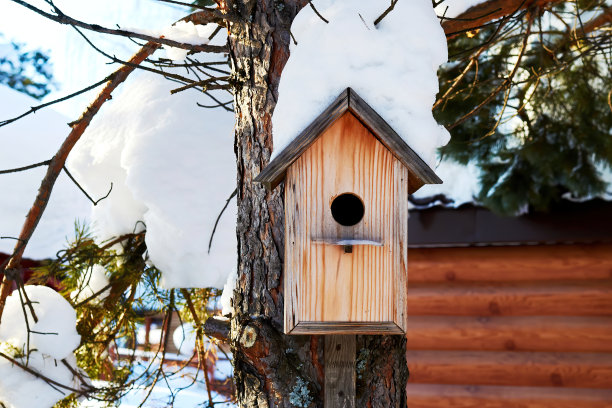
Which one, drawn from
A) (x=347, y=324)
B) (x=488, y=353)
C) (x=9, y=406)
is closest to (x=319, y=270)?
(x=347, y=324)

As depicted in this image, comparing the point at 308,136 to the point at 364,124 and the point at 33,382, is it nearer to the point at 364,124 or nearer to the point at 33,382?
the point at 364,124

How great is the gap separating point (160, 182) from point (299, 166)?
1.25 m

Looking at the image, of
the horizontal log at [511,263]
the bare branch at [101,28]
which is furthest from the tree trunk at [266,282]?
the horizontal log at [511,263]

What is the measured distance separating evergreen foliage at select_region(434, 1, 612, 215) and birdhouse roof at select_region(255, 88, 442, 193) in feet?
6.95

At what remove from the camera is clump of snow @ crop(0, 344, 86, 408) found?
2.44 m

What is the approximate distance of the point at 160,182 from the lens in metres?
2.72

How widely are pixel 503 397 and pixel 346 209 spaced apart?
3.56 meters

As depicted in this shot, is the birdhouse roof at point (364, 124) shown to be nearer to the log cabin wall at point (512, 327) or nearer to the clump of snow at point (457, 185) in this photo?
the clump of snow at point (457, 185)

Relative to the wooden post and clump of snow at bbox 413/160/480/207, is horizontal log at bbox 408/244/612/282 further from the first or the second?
the wooden post

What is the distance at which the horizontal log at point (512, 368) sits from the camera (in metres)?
4.70

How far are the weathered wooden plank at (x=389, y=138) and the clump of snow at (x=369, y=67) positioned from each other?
5 centimetres

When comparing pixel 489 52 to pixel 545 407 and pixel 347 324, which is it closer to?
pixel 545 407

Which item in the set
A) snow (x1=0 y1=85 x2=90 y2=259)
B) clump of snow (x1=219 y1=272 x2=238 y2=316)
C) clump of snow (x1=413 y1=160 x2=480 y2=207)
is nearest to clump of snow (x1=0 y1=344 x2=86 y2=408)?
clump of snow (x1=219 y1=272 x2=238 y2=316)

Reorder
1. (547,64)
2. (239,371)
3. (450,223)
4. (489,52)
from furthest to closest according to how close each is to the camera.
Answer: (450,223) < (489,52) < (547,64) < (239,371)
